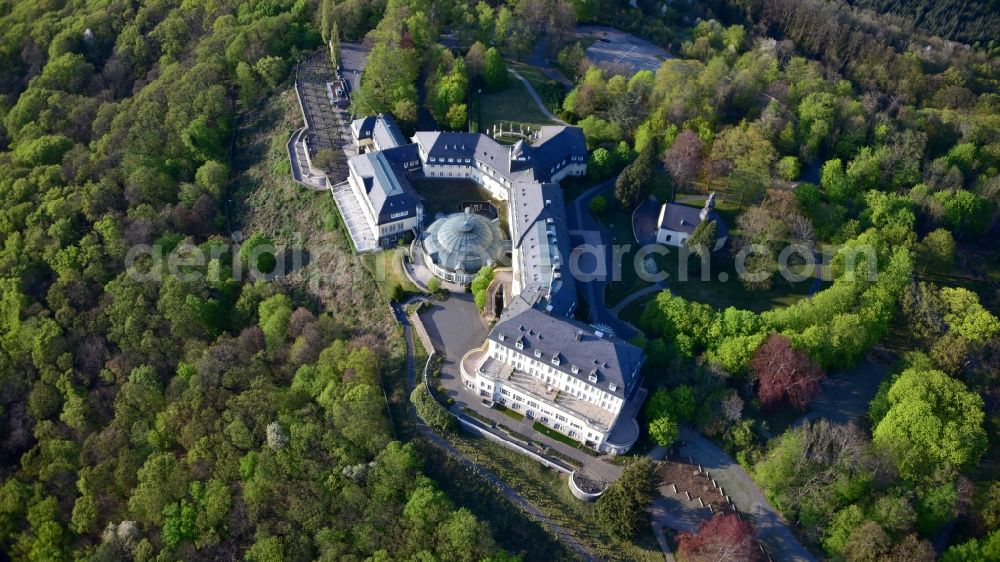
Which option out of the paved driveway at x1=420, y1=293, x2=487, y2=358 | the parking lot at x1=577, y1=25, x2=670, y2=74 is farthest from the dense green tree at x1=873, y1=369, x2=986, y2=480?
the parking lot at x1=577, y1=25, x2=670, y2=74

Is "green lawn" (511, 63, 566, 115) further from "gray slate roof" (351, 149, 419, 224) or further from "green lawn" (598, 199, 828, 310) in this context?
"green lawn" (598, 199, 828, 310)

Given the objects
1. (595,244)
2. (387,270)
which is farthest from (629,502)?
(387,270)

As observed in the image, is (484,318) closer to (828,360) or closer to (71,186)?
(828,360)

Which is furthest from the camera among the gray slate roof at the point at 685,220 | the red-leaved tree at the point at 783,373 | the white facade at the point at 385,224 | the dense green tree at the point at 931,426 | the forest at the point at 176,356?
the white facade at the point at 385,224

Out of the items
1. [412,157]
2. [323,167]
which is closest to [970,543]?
[412,157]

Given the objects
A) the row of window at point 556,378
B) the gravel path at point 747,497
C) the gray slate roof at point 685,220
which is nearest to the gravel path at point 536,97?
the gray slate roof at point 685,220

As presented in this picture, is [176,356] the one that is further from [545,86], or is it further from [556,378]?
[545,86]

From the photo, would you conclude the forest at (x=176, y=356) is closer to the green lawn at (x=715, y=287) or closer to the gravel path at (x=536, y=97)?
the green lawn at (x=715, y=287)
